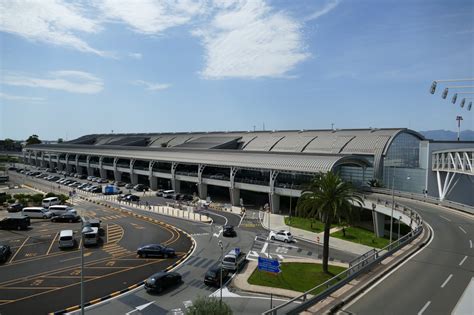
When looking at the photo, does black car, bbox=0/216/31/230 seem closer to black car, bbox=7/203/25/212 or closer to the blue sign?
black car, bbox=7/203/25/212

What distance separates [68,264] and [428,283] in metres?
30.9

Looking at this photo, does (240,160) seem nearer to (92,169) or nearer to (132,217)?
(132,217)

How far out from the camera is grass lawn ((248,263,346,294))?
28536mm

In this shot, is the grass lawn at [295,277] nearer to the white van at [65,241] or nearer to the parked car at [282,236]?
the parked car at [282,236]

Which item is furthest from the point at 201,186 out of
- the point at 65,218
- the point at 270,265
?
the point at 270,265

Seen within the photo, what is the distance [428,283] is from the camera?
733 inches

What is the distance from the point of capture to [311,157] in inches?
2403

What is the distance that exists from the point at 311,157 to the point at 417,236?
32425 millimetres

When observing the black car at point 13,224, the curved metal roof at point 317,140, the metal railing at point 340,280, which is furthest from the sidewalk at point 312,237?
the black car at point 13,224

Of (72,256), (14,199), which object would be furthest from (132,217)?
(14,199)

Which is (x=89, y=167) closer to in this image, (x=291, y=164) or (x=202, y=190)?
(x=202, y=190)

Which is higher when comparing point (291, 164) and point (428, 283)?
point (291, 164)

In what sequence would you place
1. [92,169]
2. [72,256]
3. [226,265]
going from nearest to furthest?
[226,265]
[72,256]
[92,169]

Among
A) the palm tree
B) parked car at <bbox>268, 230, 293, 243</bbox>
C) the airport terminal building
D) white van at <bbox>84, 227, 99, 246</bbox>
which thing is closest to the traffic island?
the palm tree
